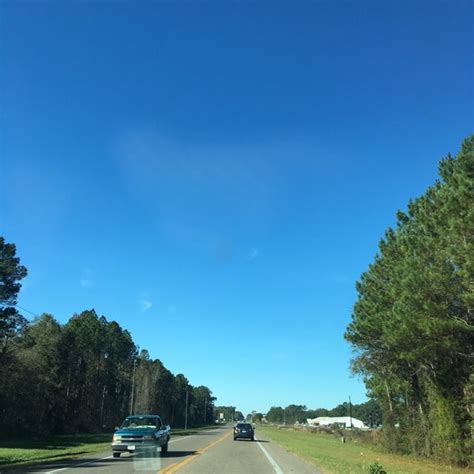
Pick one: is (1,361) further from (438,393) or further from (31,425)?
(438,393)

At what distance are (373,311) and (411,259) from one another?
22.2ft

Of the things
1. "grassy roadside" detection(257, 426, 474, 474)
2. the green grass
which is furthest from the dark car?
the green grass

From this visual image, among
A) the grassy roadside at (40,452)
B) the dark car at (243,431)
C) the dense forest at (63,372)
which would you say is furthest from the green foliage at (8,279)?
the dark car at (243,431)

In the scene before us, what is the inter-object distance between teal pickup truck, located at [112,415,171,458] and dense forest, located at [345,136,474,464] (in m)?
11.6

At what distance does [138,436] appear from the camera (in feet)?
78.9

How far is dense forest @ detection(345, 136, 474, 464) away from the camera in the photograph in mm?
22297

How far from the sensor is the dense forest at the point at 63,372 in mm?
50281

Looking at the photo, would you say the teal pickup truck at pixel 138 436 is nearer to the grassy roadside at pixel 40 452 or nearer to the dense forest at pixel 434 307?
the grassy roadside at pixel 40 452

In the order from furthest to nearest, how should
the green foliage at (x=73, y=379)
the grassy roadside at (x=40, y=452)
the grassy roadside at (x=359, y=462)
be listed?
the green foliage at (x=73, y=379), the grassy roadside at (x=40, y=452), the grassy roadside at (x=359, y=462)

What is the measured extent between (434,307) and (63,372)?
58.1 meters

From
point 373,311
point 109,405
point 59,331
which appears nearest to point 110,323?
point 109,405

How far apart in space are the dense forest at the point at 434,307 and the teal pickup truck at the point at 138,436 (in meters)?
11.6

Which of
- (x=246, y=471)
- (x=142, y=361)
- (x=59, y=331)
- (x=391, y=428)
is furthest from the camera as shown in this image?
(x=142, y=361)

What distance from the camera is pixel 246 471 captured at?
1897 centimetres
